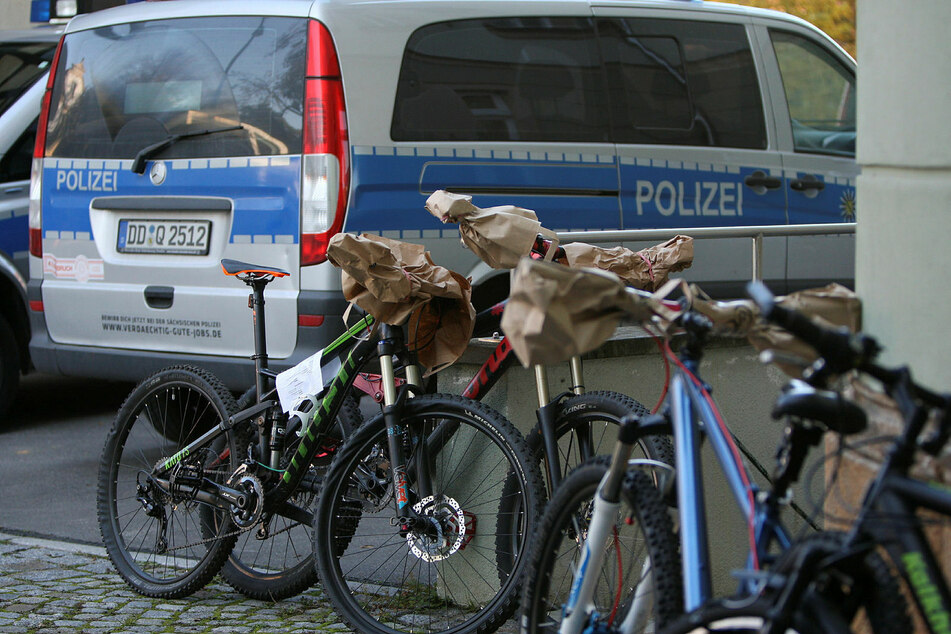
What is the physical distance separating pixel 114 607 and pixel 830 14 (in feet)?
56.4

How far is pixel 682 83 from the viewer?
620 centimetres

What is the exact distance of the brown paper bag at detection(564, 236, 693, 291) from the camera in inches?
153

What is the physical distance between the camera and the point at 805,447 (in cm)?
216

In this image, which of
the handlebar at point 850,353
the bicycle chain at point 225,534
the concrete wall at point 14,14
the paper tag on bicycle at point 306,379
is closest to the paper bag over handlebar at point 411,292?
the paper tag on bicycle at point 306,379

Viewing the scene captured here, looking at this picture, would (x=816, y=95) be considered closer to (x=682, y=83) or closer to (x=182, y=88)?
(x=682, y=83)

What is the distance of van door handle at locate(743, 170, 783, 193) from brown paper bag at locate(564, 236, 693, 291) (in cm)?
244

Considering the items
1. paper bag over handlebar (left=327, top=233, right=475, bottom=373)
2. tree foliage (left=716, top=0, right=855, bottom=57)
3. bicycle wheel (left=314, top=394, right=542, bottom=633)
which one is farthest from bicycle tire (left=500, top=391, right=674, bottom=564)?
tree foliage (left=716, top=0, right=855, bottom=57)

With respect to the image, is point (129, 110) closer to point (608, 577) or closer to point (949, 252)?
point (608, 577)

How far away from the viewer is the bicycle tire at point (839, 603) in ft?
6.02

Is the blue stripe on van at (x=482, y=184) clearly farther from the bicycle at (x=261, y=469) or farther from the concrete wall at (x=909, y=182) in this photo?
the concrete wall at (x=909, y=182)

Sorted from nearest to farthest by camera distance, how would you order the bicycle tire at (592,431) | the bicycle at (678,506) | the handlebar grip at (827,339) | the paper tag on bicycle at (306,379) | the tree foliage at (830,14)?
the handlebar grip at (827,339) → the bicycle at (678,506) → the bicycle tire at (592,431) → the paper tag on bicycle at (306,379) → the tree foliage at (830,14)

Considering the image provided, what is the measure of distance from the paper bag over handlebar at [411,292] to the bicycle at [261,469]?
0.10 metres

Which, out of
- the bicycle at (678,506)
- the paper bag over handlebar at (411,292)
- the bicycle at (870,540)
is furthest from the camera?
the paper bag over handlebar at (411,292)

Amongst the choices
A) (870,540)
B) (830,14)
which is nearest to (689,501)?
(870,540)
